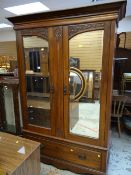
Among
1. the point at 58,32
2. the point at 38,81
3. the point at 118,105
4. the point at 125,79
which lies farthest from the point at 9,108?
the point at 125,79

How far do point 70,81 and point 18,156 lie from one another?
95 centimetres

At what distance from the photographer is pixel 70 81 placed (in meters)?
1.85

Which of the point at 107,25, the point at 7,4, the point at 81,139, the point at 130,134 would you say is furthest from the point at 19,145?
the point at 7,4

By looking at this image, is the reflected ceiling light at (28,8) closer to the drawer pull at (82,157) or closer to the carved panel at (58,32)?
the carved panel at (58,32)

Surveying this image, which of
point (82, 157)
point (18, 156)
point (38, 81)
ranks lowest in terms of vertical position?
point (82, 157)

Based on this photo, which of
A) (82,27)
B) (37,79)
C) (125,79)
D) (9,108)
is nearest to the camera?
(82,27)

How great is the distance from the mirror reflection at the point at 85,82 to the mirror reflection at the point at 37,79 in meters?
0.34

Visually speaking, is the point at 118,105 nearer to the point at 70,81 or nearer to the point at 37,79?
the point at 70,81

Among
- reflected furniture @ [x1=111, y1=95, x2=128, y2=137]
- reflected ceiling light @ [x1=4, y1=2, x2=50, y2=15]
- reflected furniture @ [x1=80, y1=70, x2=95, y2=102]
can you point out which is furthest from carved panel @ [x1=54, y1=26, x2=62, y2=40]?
reflected ceiling light @ [x1=4, y1=2, x2=50, y2=15]

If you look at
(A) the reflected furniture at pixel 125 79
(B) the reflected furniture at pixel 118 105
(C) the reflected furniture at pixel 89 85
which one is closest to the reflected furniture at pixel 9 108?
(C) the reflected furniture at pixel 89 85

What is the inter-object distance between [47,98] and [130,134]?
1931 mm

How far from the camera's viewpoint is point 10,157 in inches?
57.5

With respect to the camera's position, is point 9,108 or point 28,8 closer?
point 9,108

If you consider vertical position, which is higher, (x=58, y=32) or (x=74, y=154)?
(x=58, y=32)
